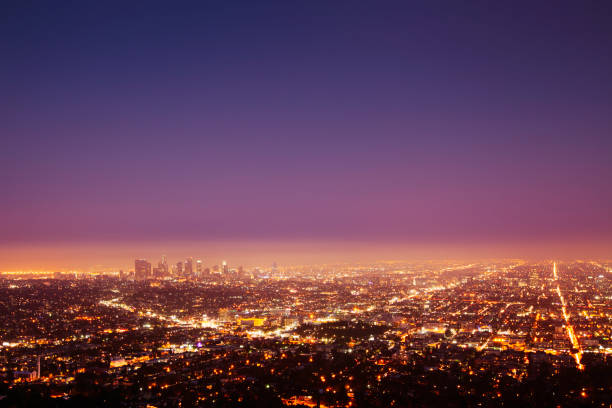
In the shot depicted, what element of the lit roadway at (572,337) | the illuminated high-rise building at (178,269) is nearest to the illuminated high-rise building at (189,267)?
the illuminated high-rise building at (178,269)

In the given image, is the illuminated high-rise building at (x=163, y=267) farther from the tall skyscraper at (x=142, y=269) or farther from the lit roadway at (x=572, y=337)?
the lit roadway at (x=572, y=337)

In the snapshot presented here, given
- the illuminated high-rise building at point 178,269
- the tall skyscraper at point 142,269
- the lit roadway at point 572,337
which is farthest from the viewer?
the illuminated high-rise building at point 178,269

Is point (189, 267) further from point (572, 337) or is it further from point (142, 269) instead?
point (572, 337)

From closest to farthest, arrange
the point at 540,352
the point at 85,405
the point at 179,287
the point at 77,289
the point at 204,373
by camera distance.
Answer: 1. the point at 85,405
2. the point at 204,373
3. the point at 540,352
4. the point at 77,289
5. the point at 179,287

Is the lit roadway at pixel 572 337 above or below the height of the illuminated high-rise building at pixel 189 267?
below

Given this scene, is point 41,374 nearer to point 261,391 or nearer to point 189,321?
point 261,391

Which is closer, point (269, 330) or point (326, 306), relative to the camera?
point (269, 330)

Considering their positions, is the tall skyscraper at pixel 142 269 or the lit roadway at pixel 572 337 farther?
the tall skyscraper at pixel 142 269

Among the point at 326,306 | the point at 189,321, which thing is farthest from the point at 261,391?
the point at 326,306
